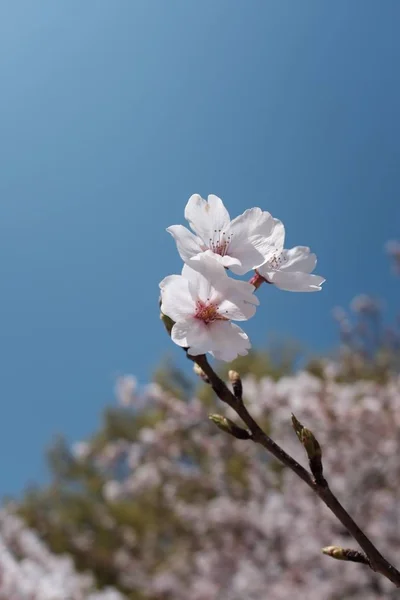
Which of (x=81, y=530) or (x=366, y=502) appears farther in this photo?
(x=81, y=530)

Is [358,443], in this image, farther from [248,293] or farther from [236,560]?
[248,293]

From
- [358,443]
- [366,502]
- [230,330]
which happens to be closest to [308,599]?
[366,502]

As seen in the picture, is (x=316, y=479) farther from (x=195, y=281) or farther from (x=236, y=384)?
(x=195, y=281)

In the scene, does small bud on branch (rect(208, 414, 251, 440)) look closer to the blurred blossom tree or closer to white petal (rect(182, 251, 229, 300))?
white petal (rect(182, 251, 229, 300))

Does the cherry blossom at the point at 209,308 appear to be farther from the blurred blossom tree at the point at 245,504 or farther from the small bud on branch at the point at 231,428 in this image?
the blurred blossom tree at the point at 245,504

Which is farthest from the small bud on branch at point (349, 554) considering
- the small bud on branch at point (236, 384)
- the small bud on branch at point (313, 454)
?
the small bud on branch at point (236, 384)

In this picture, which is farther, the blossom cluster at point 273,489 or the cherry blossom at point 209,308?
the blossom cluster at point 273,489

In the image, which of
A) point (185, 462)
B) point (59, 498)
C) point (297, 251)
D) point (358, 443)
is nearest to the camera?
point (297, 251)
